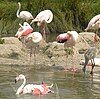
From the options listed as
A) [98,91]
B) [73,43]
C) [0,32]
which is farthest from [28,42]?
[0,32]

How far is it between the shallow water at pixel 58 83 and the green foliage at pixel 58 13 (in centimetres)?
1005

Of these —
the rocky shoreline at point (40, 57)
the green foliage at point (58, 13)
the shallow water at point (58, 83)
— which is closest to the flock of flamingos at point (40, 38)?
the shallow water at point (58, 83)

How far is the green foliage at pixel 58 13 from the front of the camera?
82.9 ft

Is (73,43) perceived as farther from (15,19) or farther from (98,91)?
(15,19)

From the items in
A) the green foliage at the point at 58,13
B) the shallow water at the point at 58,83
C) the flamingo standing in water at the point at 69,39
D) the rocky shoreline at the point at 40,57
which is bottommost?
the shallow water at the point at 58,83

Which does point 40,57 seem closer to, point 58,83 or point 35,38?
point 35,38

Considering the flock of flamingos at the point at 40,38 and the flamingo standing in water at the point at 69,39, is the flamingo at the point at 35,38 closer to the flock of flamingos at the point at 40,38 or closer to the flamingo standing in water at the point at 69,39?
the flock of flamingos at the point at 40,38

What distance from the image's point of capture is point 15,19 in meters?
25.2

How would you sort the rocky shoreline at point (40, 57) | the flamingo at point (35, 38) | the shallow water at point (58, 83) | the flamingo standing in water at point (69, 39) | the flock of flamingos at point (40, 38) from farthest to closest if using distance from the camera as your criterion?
the flamingo at point (35, 38) → the flamingo standing in water at point (69, 39) → the rocky shoreline at point (40, 57) → the flock of flamingos at point (40, 38) → the shallow water at point (58, 83)

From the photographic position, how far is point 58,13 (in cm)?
2577

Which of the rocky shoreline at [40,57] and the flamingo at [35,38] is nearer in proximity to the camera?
the rocky shoreline at [40,57]

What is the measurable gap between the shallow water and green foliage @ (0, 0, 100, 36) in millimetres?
10050

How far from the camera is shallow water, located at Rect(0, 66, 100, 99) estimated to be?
1095 centimetres

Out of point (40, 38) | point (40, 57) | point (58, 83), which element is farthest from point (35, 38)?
point (58, 83)
